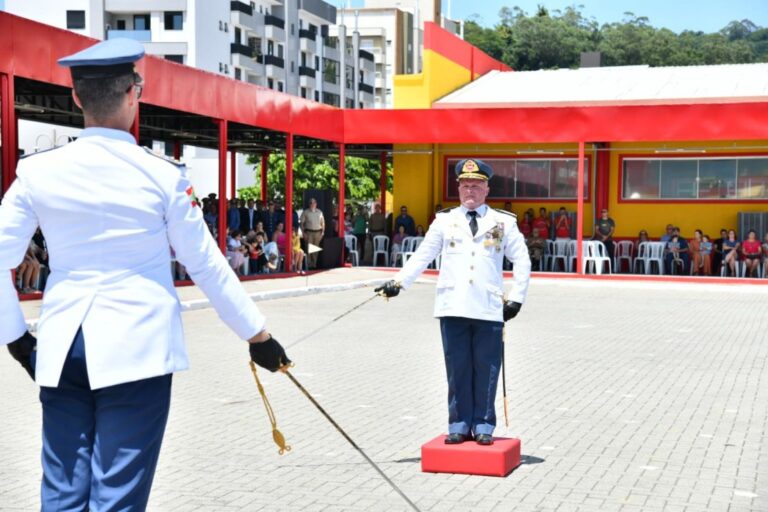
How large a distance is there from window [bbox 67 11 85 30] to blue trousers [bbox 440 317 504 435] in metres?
70.4

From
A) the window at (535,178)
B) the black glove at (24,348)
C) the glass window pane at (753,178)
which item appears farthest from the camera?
the window at (535,178)

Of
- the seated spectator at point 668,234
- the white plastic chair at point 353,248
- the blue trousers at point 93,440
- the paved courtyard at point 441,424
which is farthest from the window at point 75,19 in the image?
the blue trousers at point 93,440

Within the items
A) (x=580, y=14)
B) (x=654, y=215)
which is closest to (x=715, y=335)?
(x=654, y=215)

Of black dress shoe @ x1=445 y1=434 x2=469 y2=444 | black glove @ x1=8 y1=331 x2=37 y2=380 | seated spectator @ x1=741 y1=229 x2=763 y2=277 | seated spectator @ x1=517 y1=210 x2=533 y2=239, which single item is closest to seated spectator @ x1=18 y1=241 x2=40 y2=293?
black dress shoe @ x1=445 y1=434 x2=469 y2=444

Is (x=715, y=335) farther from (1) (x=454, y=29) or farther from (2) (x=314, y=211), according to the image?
(1) (x=454, y=29)

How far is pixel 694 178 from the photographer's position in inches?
1167

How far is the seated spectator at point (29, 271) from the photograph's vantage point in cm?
1748

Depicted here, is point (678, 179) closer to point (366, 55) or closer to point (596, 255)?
point (596, 255)

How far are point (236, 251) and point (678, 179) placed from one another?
12.3 m

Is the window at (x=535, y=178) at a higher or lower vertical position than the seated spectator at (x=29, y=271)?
higher

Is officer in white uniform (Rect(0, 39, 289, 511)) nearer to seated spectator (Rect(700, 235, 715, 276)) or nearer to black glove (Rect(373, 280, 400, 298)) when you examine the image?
black glove (Rect(373, 280, 400, 298))

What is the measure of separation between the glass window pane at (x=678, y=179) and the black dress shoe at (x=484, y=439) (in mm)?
24103

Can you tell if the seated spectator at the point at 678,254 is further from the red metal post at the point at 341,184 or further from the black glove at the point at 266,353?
the black glove at the point at 266,353

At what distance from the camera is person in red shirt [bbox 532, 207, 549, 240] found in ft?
97.5
